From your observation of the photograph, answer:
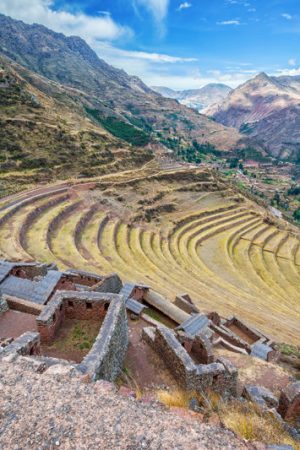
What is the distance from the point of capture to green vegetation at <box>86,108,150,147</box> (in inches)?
4085

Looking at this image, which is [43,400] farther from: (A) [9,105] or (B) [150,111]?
(B) [150,111]

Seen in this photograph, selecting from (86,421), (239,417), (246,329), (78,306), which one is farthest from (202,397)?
(246,329)

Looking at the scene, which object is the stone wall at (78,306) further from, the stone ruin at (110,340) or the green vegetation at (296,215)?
the green vegetation at (296,215)

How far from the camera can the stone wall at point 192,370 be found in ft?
33.8

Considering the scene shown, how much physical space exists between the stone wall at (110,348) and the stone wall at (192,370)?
5.10 feet

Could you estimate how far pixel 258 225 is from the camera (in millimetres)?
59188

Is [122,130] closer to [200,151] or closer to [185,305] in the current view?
[200,151]

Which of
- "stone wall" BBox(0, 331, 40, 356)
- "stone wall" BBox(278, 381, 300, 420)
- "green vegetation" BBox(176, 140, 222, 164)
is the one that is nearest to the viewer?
"stone wall" BBox(0, 331, 40, 356)

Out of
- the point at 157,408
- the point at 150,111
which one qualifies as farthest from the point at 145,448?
the point at 150,111

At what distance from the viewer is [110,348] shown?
9336 millimetres

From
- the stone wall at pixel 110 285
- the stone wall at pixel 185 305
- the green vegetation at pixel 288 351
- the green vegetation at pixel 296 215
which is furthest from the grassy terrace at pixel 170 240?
the green vegetation at pixel 296 215

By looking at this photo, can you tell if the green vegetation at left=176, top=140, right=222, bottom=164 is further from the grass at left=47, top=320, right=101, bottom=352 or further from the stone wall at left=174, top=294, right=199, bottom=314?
the grass at left=47, top=320, right=101, bottom=352

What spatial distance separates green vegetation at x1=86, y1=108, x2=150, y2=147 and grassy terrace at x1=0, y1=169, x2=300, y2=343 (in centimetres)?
4094

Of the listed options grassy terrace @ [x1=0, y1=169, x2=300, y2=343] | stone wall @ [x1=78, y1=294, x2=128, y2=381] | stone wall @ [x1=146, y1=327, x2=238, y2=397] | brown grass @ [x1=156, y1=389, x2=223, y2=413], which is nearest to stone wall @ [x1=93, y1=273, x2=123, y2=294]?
stone wall @ [x1=78, y1=294, x2=128, y2=381]
